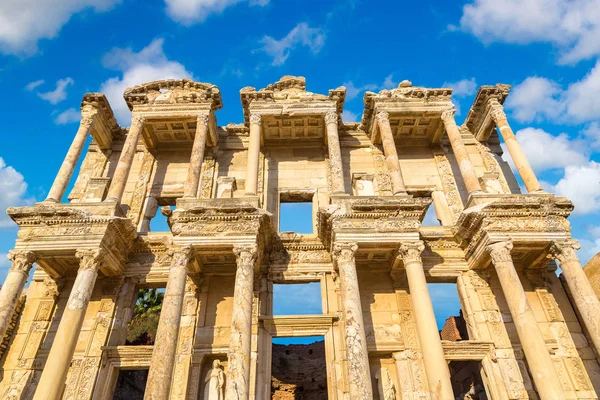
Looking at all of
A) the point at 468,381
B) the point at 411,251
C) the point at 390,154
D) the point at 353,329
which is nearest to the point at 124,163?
the point at 390,154

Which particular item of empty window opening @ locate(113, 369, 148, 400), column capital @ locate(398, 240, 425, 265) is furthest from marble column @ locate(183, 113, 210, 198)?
empty window opening @ locate(113, 369, 148, 400)

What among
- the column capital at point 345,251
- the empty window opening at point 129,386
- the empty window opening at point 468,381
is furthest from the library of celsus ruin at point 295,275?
the empty window opening at point 129,386

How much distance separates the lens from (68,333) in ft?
33.8

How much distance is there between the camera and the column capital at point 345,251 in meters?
11.2

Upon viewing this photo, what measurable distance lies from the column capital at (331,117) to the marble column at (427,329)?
613cm

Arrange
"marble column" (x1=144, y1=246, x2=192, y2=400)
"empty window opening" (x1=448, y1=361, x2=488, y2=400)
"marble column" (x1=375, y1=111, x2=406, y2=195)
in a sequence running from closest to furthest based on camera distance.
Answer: "marble column" (x1=144, y1=246, x2=192, y2=400) → "marble column" (x1=375, y1=111, x2=406, y2=195) → "empty window opening" (x1=448, y1=361, x2=488, y2=400)

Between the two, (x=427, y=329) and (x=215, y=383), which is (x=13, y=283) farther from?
(x=427, y=329)

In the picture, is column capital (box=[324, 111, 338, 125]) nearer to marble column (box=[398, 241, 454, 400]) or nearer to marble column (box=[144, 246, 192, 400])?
marble column (box=[398, 241, 454, 400])

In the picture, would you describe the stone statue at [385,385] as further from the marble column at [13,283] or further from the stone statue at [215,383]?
the marble column at [13,283]

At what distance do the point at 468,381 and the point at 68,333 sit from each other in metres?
18.3

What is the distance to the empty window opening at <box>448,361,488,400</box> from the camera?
1792 centimetres

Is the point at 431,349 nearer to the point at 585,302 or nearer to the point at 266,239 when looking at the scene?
the point at 585,302

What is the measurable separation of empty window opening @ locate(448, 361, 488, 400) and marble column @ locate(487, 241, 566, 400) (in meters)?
8.38

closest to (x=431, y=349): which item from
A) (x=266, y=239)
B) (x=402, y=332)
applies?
(x=402, y=332)
